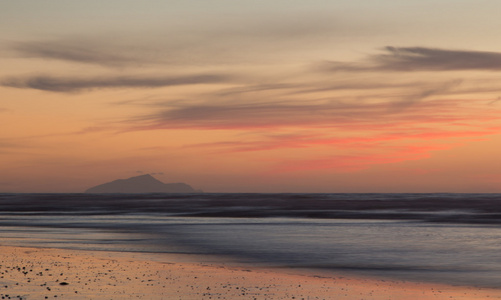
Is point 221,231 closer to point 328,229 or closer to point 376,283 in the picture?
point 328,229

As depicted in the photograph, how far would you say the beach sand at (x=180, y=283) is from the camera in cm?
1619

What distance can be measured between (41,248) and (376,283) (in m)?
17.0

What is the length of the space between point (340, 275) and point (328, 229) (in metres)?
23.8

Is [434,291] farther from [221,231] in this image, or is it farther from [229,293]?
[221,231]

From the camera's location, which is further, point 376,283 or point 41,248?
point 41,248

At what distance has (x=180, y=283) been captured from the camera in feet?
59.4

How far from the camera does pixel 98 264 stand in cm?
2228

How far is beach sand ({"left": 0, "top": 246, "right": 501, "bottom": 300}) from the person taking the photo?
16.2m

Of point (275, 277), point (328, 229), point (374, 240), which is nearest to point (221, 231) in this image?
point (328, 229)

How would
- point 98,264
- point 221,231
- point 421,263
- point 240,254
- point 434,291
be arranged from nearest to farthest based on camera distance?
1. point 434,291
2. point 98,264
3. point 421,263
4. point 240,254
5. point 221,231

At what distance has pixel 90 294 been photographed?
15836mm

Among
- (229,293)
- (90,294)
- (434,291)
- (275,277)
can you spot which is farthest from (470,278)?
(90,294)

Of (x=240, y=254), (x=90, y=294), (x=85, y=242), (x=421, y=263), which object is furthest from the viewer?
(x=85, y=242)

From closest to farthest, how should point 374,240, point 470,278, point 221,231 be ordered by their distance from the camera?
1. point 470,278
2. point 374,240
3. point 221,231
